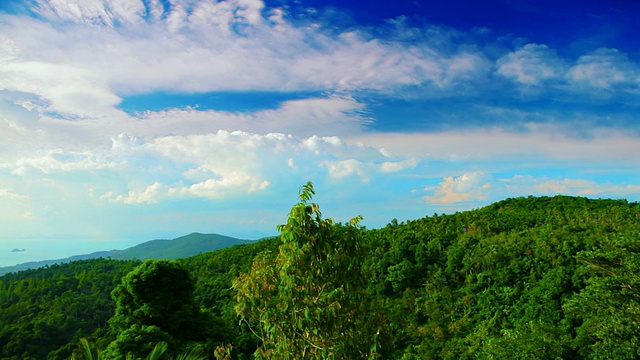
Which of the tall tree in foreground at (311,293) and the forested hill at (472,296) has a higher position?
the tall tree in foreground at (311,293)

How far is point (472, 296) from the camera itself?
122 ft

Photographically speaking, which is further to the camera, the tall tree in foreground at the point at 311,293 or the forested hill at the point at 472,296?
the forested hill at the point at 472,296

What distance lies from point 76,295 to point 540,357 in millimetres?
42325

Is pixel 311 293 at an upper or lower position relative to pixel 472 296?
upper

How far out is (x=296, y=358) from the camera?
5.56 metres

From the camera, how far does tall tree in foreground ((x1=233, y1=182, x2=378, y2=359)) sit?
5391 millimetres

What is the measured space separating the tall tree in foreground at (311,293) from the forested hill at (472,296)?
11.3 m

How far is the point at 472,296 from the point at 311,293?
35.4m

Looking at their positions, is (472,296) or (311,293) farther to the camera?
(472,296)

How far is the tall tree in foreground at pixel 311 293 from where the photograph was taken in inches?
212

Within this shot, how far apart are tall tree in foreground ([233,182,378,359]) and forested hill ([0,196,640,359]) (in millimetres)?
11305

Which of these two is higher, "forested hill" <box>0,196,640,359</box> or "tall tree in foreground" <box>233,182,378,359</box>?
"tall tree in foreground" <box>233,182,378,359</box>

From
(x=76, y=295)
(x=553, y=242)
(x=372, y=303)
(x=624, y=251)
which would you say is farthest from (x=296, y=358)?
(x=76, y=295)

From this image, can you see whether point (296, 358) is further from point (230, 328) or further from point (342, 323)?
point (230, 328)
